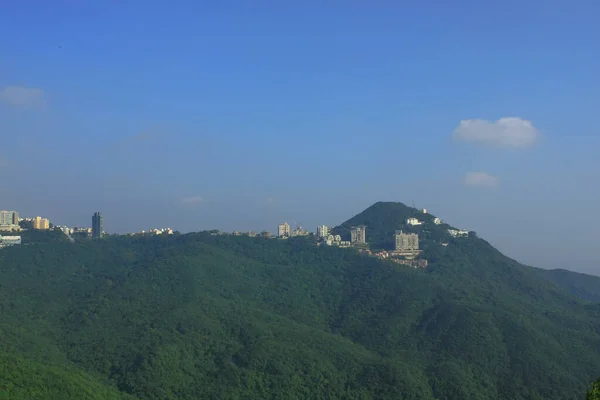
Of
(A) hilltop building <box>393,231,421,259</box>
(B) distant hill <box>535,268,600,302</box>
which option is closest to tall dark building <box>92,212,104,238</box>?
(A) hilltop building <box>393,231,421,259</box>

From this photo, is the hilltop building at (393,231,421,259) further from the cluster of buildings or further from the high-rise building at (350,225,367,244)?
the cluster of buildings

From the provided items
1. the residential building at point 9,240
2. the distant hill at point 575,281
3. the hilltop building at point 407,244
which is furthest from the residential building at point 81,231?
the distant hill at point 575,281

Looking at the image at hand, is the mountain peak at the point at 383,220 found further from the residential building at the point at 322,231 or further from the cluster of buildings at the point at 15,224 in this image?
the cluster of buildings at the point at 15,224

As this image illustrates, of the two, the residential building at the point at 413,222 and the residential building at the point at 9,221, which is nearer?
the residential building at the point at 9,221

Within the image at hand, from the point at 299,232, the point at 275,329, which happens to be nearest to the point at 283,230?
the point at 299,232

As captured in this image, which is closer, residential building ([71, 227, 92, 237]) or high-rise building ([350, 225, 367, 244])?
high-rise building ([350, 225, 367, 244])

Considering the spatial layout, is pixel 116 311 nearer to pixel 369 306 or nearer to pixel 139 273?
pixel 139 273
